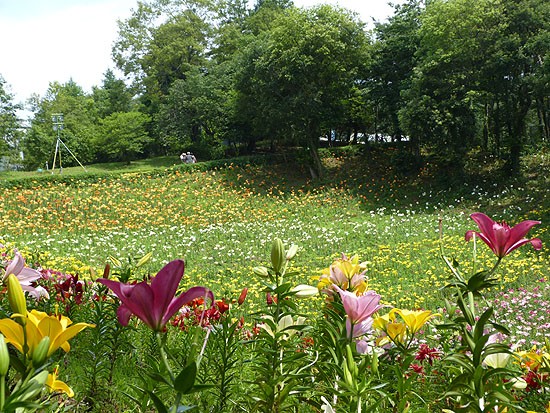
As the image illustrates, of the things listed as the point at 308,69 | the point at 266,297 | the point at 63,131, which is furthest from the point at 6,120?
the point at 266,297

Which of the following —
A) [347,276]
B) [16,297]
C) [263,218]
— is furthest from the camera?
[263,218]

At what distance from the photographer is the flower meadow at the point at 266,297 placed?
887 millimetres

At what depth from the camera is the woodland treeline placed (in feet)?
44.8

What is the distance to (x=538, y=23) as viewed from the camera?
13.0 meters

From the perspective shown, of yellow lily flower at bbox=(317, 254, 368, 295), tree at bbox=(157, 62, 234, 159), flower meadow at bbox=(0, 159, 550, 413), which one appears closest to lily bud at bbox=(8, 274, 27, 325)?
flower meadow at bbox=(0, 159, 550, 413)

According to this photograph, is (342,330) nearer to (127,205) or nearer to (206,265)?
(206,265)

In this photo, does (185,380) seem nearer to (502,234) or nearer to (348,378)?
(348,378)

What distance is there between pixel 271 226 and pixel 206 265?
4.06 m

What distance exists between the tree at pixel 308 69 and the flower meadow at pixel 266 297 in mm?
2647

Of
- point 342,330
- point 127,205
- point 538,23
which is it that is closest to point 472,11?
point 538,23

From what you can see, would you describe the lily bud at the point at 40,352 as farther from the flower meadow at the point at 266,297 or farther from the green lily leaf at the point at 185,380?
the green lily leaf at the point at 185,380

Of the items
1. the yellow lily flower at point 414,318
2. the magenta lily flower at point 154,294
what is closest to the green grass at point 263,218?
the yellow lily flower at point 414,318

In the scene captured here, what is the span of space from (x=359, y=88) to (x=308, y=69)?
4.37m

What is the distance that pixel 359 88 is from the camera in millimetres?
20734
